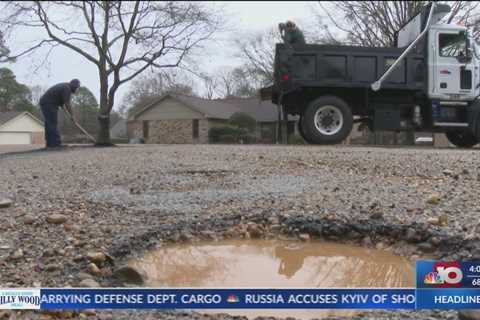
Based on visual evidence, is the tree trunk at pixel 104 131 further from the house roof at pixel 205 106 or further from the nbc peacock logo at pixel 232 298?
the house roof at pixel 205 106

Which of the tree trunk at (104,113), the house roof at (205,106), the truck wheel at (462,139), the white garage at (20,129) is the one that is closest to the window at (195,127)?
the house roof at (205,106)

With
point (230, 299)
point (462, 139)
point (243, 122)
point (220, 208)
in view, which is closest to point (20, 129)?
point (220, 208)

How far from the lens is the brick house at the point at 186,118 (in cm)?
3831

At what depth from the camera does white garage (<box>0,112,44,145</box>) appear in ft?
30.1

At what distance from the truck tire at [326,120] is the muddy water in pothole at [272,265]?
24.7 ft

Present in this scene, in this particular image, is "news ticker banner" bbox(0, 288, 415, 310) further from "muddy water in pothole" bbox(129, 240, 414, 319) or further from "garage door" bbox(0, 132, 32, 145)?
"garage door" bbox(0, 132, 32, 145)

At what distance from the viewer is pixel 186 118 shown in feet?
128

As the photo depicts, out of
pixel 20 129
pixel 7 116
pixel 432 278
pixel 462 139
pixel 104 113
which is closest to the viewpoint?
pixel 432 278

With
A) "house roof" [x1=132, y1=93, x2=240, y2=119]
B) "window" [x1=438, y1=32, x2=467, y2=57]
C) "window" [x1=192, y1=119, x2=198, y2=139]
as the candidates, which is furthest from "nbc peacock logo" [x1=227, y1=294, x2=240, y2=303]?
"window" [x1=192, y1=119, x2=198, y2=139]

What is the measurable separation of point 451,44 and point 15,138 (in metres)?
10.3

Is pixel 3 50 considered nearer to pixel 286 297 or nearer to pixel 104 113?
pixel 104 113

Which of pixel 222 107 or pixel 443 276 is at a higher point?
pixel 222 107

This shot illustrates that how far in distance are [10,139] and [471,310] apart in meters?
9.74

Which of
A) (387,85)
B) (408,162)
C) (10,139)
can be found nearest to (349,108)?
(387,85)
